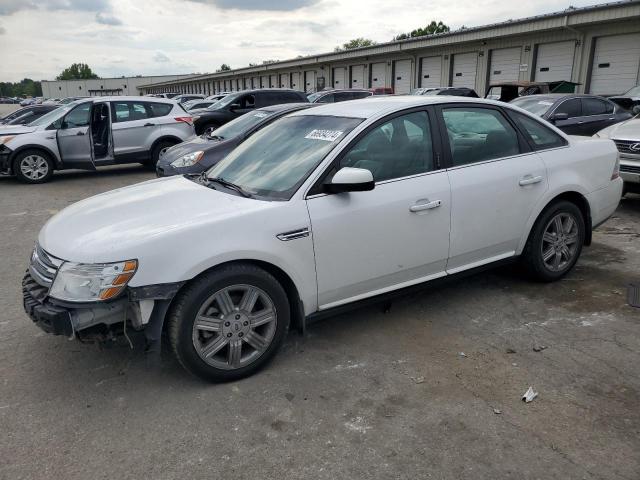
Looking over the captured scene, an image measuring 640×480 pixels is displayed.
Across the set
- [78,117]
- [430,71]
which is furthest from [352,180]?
[430,71]

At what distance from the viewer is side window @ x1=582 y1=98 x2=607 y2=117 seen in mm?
11222

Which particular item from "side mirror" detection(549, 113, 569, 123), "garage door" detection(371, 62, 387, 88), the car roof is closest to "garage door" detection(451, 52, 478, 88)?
"garage door" detection(371, 62, 387, 88)

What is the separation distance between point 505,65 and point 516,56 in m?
0.74

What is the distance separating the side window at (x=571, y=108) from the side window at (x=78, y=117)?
9983mm

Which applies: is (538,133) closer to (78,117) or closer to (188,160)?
(188,160)

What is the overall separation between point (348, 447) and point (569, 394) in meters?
1.39

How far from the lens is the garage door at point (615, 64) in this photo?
1877 centimetres

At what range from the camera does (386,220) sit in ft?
11.6

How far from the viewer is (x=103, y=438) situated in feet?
8.99

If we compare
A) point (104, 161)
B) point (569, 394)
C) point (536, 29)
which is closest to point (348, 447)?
point (569, 394)

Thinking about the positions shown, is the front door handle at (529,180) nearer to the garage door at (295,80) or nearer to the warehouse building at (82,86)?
the garage door at (295,80)

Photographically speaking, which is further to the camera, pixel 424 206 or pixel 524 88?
pixel 524 88

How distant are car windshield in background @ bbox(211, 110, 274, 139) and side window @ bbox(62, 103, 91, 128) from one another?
369 centimetres

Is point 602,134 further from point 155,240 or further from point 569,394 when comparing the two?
point 155,240
